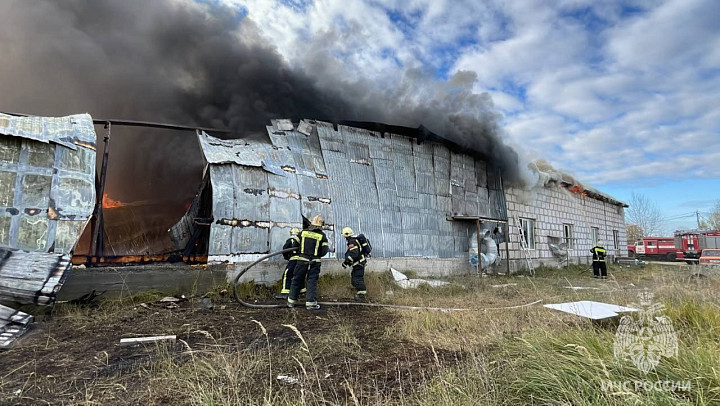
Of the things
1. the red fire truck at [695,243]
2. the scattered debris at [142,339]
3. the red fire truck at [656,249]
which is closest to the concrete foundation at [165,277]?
the scattered debris at [142,339]

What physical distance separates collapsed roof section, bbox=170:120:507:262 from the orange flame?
2621mm

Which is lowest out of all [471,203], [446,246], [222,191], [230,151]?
[446,246]

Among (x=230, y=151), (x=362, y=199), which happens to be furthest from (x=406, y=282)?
(x=230, y=151)

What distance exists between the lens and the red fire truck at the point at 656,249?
2869 centimetres

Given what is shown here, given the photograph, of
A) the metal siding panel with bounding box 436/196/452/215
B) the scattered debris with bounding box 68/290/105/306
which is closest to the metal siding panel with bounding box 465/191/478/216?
the metal siding panel with bounding box 436/196/452/215

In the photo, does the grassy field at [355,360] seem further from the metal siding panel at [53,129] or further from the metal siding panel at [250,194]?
the metal siding panel at [53,129]

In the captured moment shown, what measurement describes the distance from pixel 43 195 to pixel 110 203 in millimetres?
4828

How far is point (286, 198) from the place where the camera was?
8.19 meters

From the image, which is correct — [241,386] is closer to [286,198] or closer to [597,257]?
[286,198]

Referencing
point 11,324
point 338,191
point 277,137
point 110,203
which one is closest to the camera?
point 11,324

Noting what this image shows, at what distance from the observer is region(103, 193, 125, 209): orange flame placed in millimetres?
9909

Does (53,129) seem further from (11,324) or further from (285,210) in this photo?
(285,210)

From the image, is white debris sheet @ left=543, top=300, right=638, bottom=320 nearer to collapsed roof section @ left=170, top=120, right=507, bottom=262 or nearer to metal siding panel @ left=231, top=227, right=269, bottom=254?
collapsed roof section @ left=170, top=120, right=507, bottom=262

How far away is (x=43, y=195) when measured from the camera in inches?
222
